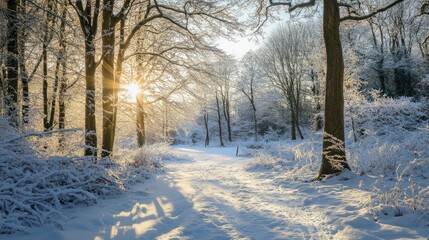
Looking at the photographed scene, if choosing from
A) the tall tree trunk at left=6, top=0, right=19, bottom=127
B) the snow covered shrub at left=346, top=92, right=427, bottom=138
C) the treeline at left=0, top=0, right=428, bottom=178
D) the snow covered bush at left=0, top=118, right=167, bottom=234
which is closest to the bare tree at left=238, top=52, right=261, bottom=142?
the treeline at left=0, top=0, right=428, bottom=178

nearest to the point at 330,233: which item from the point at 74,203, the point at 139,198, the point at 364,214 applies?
the point at 364,214

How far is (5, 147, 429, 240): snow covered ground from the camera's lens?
→ 345cm

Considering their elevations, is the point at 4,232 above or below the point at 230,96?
below

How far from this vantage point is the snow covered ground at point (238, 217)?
11.3 feet

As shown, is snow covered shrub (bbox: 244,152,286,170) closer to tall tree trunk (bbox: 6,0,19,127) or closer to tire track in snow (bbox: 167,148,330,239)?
tire track in snow (bbox: 167,148,330,239)

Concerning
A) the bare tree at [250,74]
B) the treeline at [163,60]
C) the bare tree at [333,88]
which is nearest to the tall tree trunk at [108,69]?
the treeline at [163,60]

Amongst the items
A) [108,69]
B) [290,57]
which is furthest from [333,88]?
[290,57]

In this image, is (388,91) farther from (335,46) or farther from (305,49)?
(335,46)

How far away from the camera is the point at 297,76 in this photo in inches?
1140

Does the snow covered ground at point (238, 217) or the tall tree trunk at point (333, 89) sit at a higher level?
the tall tree trunk at point (333, 89)

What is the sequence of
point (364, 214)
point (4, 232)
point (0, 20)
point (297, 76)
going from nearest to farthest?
point (4, 232), point (364, 214), point (0, 20), point (297, 76)

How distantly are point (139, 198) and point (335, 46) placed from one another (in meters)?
6.11

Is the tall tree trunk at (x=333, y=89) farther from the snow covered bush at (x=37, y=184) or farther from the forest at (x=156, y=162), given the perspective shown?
the snow covered bush at (x=37, y=184)

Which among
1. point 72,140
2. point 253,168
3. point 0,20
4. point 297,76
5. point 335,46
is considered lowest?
point 253,168
